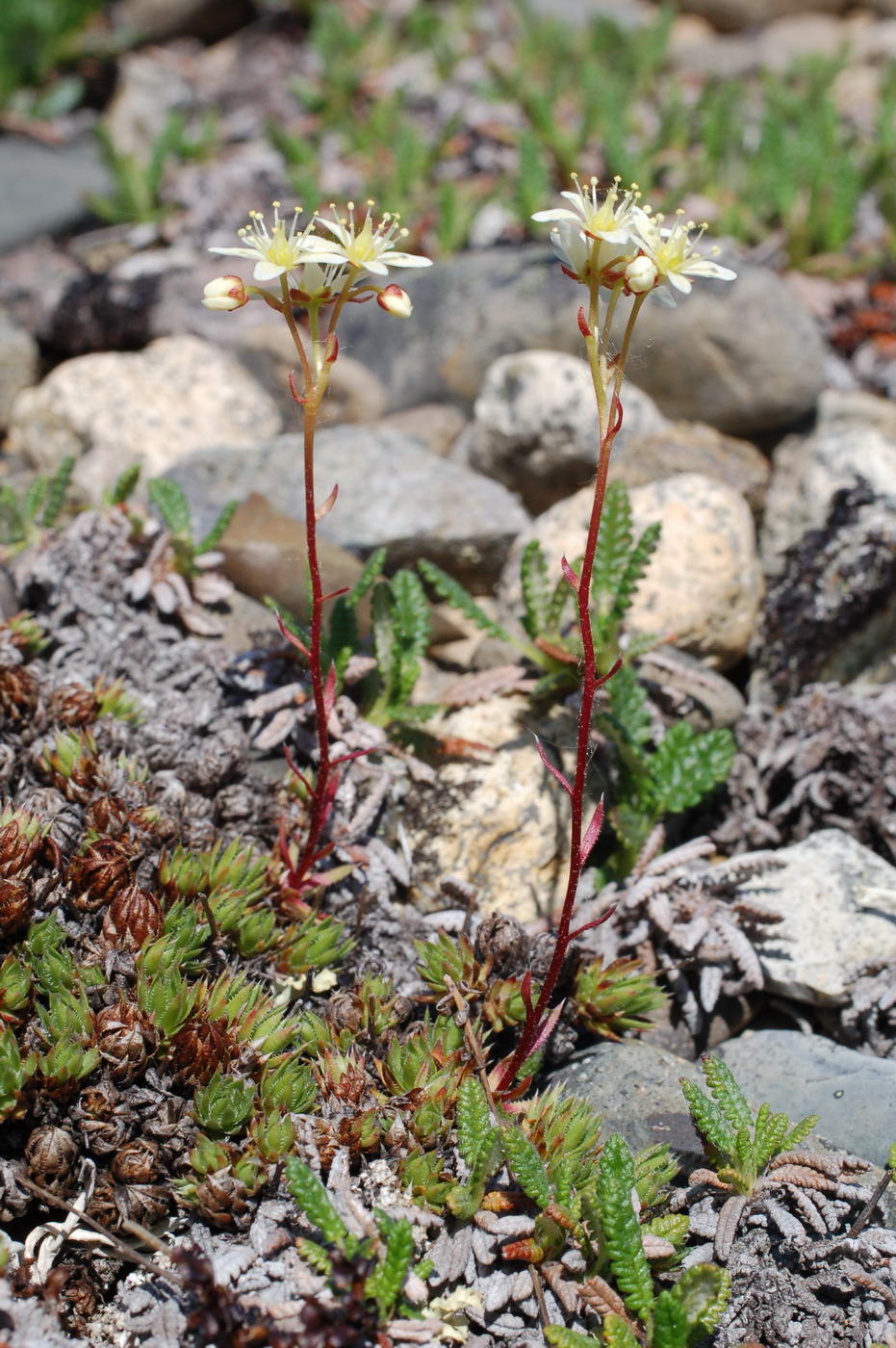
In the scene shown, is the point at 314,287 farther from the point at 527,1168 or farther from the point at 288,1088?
the point at 527,1168

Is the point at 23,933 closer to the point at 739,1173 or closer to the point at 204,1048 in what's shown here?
the point at 204,1048

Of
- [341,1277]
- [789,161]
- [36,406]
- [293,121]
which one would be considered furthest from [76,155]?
[341,1277]

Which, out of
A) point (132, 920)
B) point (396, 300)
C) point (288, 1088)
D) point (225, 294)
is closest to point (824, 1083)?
point (288, 1088)

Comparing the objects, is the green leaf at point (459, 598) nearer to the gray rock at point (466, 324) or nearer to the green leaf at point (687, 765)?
the green leaf at point (687, 765)

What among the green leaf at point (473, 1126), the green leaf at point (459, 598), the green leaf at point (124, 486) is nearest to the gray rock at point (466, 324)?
the green leaf at point (124, 486)

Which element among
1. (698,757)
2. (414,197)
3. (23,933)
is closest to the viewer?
(23,933)

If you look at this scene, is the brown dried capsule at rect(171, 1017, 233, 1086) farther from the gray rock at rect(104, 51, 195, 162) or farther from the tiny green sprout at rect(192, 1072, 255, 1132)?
the gray rock at rect(104, 51, 195, 162)
